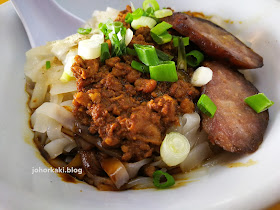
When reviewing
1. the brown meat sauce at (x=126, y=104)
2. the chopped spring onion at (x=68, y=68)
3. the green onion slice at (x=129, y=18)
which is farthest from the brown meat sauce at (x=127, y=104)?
the green onion slice at (x=129, y=18)

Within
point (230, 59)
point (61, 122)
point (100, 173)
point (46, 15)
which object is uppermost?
point (46, 15)

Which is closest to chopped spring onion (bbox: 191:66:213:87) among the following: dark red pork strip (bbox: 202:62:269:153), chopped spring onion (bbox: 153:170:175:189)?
dark red pork strip (bbox: 202:62:269:153)

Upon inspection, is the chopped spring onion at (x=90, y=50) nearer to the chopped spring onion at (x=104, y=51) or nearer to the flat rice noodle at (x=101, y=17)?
→ the chopped spring onion at (x=104, y=51)

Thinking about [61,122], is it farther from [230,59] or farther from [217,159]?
[230,59]

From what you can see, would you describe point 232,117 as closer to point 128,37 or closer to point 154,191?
point 154,191

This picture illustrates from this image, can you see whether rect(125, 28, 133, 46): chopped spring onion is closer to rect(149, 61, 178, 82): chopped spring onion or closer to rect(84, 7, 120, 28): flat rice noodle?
rect(149, 61, 178, 82): chopped spring onion

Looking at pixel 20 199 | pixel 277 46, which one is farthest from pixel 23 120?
pixel 277 46

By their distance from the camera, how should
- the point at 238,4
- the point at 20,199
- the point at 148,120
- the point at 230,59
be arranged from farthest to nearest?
1. the point at 238,4
2. the point at 230,59
3. the point at 148,120
4. the point at 20,199

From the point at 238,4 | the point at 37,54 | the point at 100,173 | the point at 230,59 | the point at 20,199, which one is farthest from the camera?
the point at 238,4
